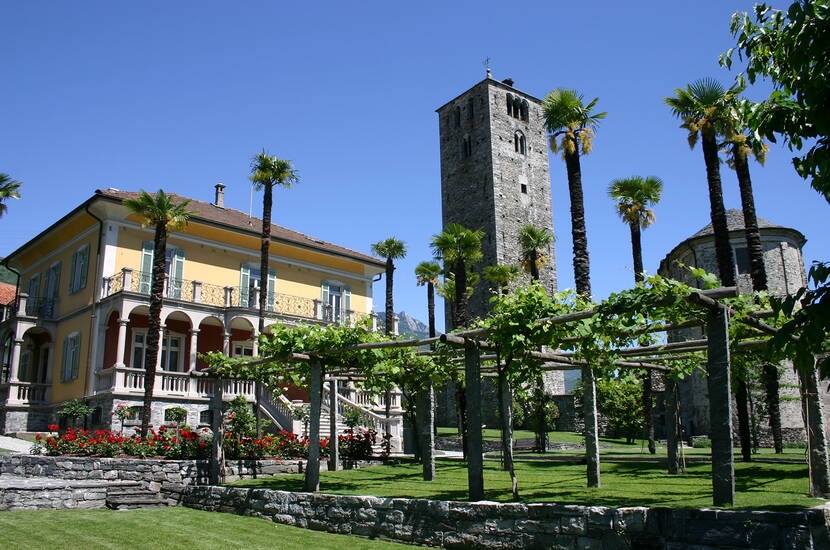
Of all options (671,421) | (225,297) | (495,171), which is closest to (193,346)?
(225,297)

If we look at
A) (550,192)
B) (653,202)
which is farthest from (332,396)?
(550,192)

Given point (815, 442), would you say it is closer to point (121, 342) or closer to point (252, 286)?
point (121, 342)

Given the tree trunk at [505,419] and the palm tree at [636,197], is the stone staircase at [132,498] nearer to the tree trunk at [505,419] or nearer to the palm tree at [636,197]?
the tree trunk at [505,419]

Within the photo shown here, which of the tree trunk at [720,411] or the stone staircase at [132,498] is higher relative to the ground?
the tree trunk at [720,411]

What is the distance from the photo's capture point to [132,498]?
47.5ft

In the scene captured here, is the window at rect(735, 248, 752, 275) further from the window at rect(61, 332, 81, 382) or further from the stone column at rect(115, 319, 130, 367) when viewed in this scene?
the window at rect(61, 332, 81, 382)

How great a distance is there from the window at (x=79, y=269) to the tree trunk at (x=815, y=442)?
26532mm

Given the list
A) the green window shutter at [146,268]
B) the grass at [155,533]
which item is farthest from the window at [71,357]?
the grass at [155,533]

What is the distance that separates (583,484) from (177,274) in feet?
68.2

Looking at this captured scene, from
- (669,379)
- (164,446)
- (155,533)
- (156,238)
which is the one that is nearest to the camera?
(155,533)

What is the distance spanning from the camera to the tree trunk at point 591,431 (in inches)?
495

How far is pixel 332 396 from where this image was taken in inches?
774

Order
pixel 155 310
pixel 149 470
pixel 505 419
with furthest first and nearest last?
pixel 155 310, pixel 149 470, pixel 505 419

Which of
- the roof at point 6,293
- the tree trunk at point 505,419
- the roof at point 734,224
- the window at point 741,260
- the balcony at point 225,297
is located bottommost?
the tree trunk at point 505,419
